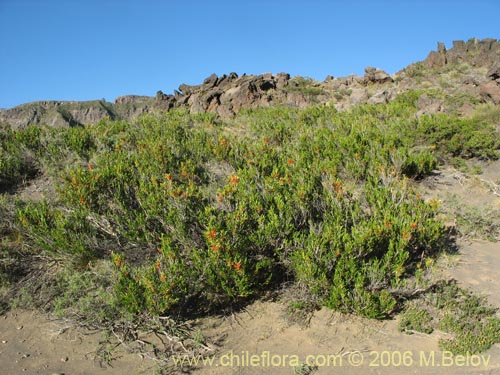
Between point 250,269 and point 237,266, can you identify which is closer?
point 237,266

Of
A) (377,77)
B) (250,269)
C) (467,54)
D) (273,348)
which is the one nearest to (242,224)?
(250,269)

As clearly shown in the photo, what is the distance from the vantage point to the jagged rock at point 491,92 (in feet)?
44.5

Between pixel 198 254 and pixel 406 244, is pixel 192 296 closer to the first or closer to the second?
pixel 198 254

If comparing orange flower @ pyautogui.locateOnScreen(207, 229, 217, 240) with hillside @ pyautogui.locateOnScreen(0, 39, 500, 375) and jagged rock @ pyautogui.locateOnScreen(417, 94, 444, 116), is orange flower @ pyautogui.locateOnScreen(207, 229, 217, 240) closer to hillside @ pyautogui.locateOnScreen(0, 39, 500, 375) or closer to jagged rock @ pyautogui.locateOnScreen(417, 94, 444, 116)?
hillside @ pyautogui.locateOnScreen(0, 39, 500, 375)

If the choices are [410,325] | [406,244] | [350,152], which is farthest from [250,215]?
[350,152]

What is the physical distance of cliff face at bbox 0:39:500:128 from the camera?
17156 mm

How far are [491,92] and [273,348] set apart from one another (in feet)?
45.7

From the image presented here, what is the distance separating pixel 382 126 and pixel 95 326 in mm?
9385

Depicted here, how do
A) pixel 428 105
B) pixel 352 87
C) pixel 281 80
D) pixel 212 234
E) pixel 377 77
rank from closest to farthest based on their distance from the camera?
1. pixel 212 234
2. pixel 428 105
3. pixel 281 80
4. pixel 352 87
5. pixel 377 77

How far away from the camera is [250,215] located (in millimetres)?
5453

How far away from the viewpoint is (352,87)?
23766 mm

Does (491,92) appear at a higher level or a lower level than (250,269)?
higher

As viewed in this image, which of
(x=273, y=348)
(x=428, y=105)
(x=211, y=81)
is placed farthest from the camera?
(x=211, y=81)

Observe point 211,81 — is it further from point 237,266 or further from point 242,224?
point 237,266
